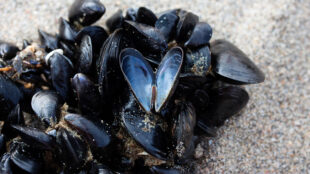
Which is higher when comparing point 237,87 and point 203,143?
point 237,87

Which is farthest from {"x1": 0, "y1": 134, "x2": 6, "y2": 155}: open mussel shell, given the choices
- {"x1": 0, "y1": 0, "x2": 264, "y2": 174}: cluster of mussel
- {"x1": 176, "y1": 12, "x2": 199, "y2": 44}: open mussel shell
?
{"x1": 176, "y1": 12, "x2": 199, "y2": 44}: open mussel shell

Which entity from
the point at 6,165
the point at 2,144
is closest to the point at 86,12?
the point at 2,144

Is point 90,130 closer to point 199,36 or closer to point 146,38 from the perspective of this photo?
point 146,38

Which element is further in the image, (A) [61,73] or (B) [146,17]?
(B) [146,17]

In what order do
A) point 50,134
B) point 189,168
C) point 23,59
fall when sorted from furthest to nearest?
1. point 23,59
2. point 189,168
3. point 50,134

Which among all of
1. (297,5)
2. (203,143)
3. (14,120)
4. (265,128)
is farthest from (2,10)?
(297,5)

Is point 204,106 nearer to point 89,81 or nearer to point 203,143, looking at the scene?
point 203,143
